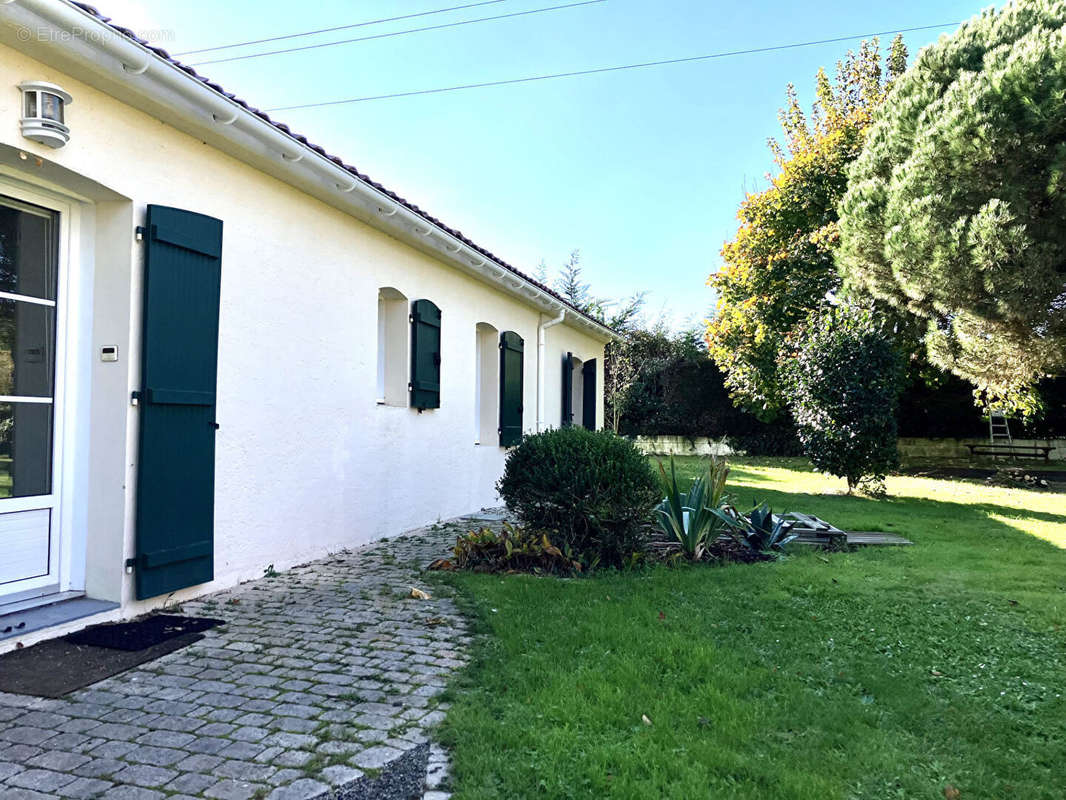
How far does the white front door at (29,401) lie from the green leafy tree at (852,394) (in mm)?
9387

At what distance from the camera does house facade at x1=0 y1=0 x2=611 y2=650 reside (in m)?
3.44

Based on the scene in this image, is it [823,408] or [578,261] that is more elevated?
[578,261]

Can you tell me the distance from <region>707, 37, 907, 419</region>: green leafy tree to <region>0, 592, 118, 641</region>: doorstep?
537 inches

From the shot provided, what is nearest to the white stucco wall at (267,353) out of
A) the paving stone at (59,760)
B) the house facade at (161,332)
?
the house facade at (161,332)

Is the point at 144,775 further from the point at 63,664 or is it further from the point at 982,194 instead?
the point at 982,194

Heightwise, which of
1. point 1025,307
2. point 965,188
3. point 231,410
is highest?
point 965,188

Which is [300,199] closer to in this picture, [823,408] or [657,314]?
Result: [823,408]

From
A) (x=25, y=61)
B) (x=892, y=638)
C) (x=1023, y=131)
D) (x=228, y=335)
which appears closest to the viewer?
(x=25, y=61)

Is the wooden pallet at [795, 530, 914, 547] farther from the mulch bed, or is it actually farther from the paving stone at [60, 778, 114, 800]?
the paving stone at [60, 778, 114, 800]

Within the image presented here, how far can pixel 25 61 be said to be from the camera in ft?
10.7

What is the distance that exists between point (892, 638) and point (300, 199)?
16.7 ft

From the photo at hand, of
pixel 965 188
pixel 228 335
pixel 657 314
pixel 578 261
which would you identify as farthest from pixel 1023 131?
pixel 578 261

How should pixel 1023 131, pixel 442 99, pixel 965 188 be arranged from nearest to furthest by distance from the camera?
1. pixel 1023 131
2. pixel 965 188
3. pixel 442 99

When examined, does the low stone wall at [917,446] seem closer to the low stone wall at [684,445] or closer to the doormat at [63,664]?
the low stone wall at [684,445]
